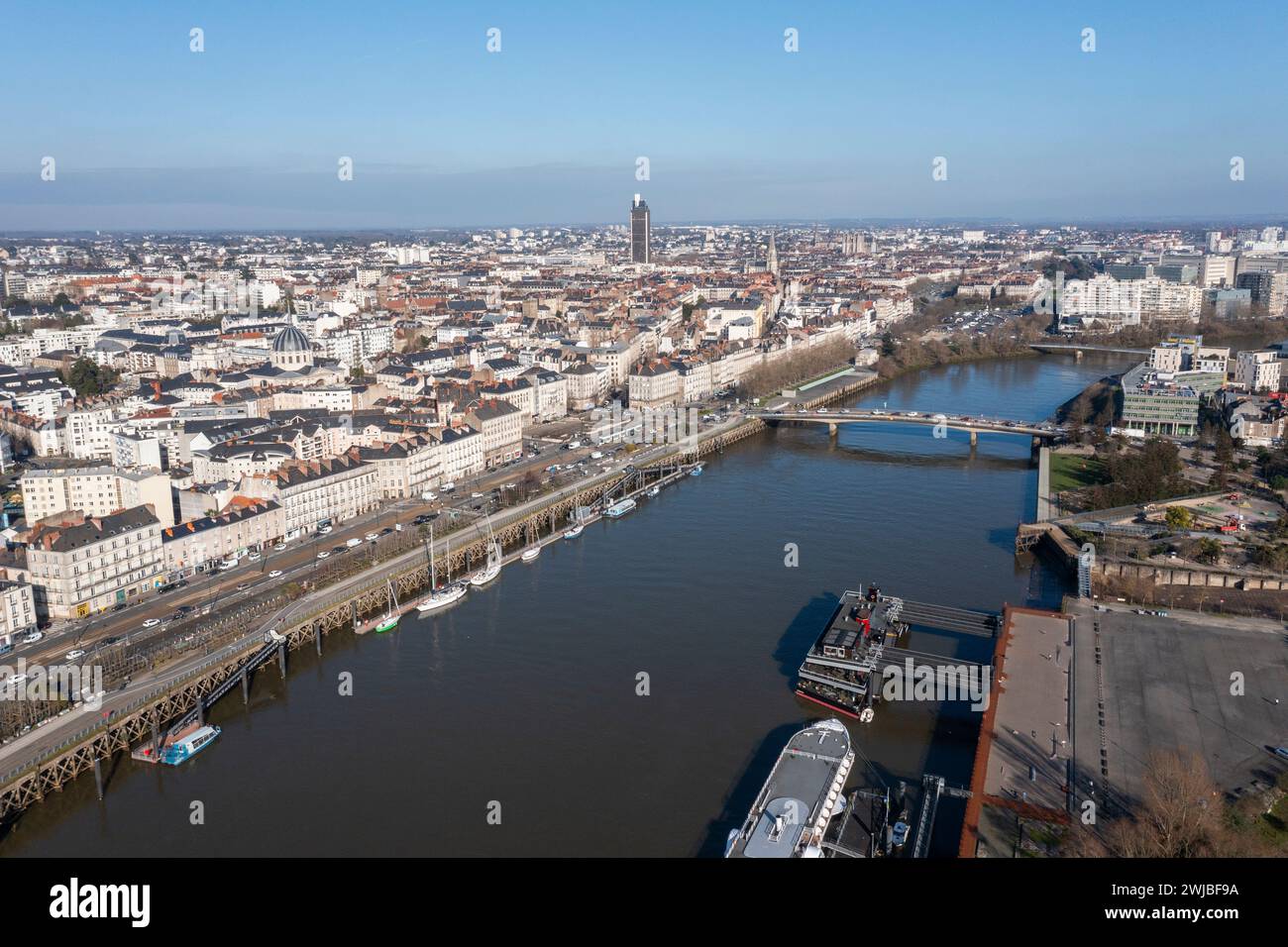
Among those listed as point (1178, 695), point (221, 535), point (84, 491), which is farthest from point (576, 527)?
point (1178, 695)

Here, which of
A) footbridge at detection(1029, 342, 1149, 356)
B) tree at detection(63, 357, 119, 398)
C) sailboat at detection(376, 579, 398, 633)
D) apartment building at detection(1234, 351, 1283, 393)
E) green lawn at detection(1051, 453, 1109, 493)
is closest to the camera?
sailboat at detection(376, 579, 398, 633)

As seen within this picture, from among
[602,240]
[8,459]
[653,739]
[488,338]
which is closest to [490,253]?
[602,240]

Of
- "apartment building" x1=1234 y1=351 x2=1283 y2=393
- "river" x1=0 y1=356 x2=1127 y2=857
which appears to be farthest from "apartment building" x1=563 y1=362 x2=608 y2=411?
"apartment building" x1=1234 y1=351 x2=1283 y2=393

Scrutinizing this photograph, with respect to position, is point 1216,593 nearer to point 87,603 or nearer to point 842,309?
point 87,603

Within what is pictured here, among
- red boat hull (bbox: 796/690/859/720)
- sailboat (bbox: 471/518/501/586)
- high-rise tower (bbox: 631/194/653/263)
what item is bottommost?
red boat hull (bbox: 796/690/859/720)

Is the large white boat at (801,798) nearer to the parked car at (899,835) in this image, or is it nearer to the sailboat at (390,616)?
the parked car at (899,835)

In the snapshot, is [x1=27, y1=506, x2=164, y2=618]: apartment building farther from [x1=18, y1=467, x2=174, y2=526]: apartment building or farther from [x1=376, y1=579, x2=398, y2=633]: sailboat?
[x1=376, y1=579, x2=398, y2=633]: sailboat
